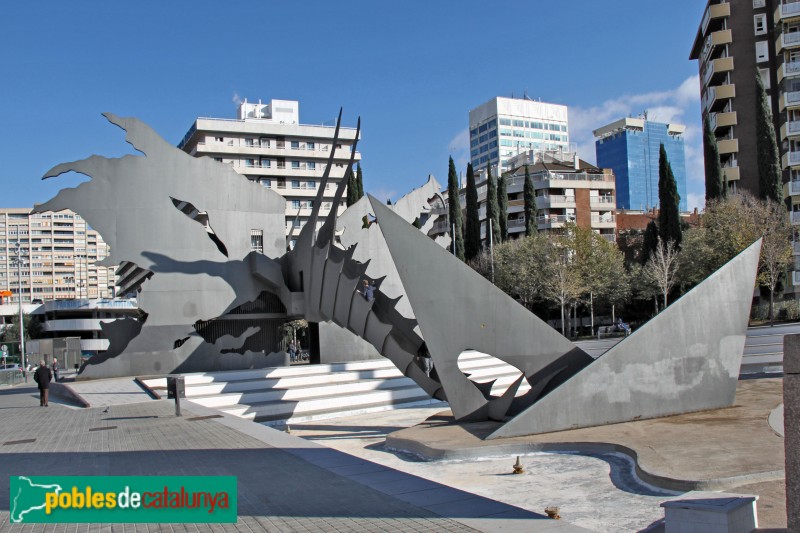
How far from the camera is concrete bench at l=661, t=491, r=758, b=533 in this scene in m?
5.34

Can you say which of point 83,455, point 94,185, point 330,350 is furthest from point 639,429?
point 94,185

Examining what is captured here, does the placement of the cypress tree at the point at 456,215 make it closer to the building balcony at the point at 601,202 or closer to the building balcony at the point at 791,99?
the building balcony at the point at 601,202

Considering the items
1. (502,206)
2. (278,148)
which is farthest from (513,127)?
(502,206)

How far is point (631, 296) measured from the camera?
49062 millimetres

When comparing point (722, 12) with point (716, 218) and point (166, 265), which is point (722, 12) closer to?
point (716, 218)

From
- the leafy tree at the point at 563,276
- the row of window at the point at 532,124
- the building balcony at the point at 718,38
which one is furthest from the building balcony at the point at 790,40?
the row of window at the point at 532,124

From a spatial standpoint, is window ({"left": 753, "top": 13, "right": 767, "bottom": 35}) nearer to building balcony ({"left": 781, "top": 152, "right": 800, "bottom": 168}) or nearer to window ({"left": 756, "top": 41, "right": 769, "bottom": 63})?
window ({"left": 756, "top": 41, "right": 769, "bottom": 63})

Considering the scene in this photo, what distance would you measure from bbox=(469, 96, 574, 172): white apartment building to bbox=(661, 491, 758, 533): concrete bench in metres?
132

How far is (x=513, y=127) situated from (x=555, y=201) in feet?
264

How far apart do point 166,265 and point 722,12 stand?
145ft

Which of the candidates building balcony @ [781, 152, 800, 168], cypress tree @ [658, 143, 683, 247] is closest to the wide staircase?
cypress tree @ [658, 143, 683, 247]

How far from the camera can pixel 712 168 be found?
147ft

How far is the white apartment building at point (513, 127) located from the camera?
451 ft

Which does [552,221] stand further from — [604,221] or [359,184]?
[359,184]
